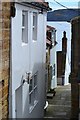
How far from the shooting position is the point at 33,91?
10.2 meters

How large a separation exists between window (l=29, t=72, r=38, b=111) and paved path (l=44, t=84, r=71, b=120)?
5.44 feet

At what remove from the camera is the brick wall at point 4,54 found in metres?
6.42

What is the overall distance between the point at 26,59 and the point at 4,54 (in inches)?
84.8

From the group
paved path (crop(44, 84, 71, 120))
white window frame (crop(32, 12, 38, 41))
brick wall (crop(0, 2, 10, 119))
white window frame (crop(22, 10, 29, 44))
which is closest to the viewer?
brick wall (crop(0, 2, 10, 119))

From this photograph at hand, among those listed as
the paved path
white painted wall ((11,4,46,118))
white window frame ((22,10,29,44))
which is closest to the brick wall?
white painted wall ((11,4,46,118))

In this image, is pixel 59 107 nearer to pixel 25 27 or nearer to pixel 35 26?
pixel 35 26

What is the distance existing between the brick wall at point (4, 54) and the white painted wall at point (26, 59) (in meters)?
0.37

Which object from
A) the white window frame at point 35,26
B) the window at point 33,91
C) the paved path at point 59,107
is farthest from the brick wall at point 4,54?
the paved path at point 59,107

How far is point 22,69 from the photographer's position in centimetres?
834

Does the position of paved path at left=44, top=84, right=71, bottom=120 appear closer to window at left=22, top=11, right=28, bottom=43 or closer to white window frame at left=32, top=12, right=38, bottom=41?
white window frame at left=32, top=12, right=38, bottom=41

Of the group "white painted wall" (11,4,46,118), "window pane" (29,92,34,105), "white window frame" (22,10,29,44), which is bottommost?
"window pane" (29,92,34,105)

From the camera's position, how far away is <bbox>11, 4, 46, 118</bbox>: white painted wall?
748 cm

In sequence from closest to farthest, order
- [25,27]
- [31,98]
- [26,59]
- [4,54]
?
[4,54]
[26,59]
[25,27]
[31,98]

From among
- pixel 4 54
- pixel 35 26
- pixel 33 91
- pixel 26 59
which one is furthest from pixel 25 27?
pixel 4 54
